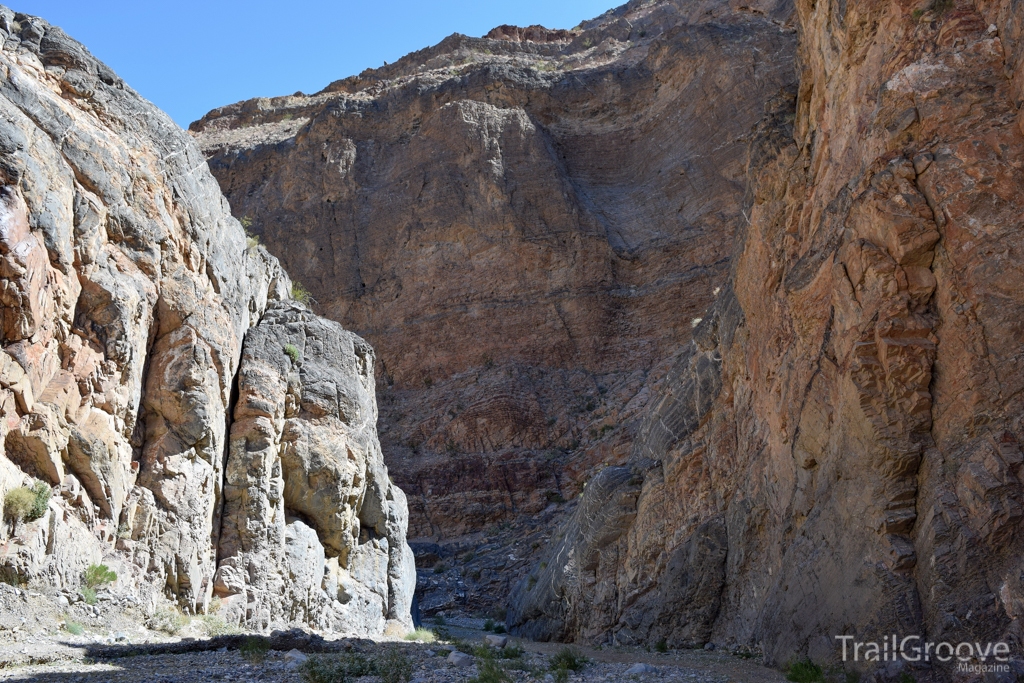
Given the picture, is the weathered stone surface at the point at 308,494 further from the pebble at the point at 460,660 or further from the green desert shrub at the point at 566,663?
the green desert shrub at the point at 566,663

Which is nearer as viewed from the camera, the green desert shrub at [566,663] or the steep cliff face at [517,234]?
the green desert shrub at [566,663]

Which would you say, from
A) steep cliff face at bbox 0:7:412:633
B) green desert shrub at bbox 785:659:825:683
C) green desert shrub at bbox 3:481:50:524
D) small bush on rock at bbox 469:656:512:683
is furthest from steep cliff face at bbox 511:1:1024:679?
green desert shrub at bbox 3:481:50:524

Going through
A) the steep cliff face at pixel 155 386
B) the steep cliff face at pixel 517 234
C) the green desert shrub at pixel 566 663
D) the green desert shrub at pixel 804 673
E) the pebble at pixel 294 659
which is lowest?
the green desert shrub at pixel 804 673

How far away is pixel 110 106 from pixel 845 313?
12587 mm

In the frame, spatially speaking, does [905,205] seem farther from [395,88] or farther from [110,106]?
[395,88]

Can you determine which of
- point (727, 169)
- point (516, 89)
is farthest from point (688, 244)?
point (516, 89)

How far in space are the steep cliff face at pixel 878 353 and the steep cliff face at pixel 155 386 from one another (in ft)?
23.6

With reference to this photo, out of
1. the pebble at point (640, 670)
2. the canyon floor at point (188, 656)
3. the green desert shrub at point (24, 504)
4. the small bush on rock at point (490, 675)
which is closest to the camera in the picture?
the canyon floor at point (188, 656)

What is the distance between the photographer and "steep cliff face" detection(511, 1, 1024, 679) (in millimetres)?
9719

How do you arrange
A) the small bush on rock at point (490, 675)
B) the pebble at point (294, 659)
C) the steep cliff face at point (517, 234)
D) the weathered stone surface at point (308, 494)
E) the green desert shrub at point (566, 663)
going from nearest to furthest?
the small bush on rock at point (490, 675) → the pebble at point (294, 659) → the green desert shrub at point (566, 663) → the weathered stone surface at point (308, 494) → the steep cliff face at point (517, 234)

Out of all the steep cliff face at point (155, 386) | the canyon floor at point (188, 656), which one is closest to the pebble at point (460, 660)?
the canyon floor at point (188, 656)

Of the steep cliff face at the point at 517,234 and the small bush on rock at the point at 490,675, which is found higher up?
the steep cliff face at the point at 517,234

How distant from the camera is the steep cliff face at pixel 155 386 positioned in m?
11.9

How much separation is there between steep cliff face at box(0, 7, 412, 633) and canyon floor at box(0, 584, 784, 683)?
534mm
